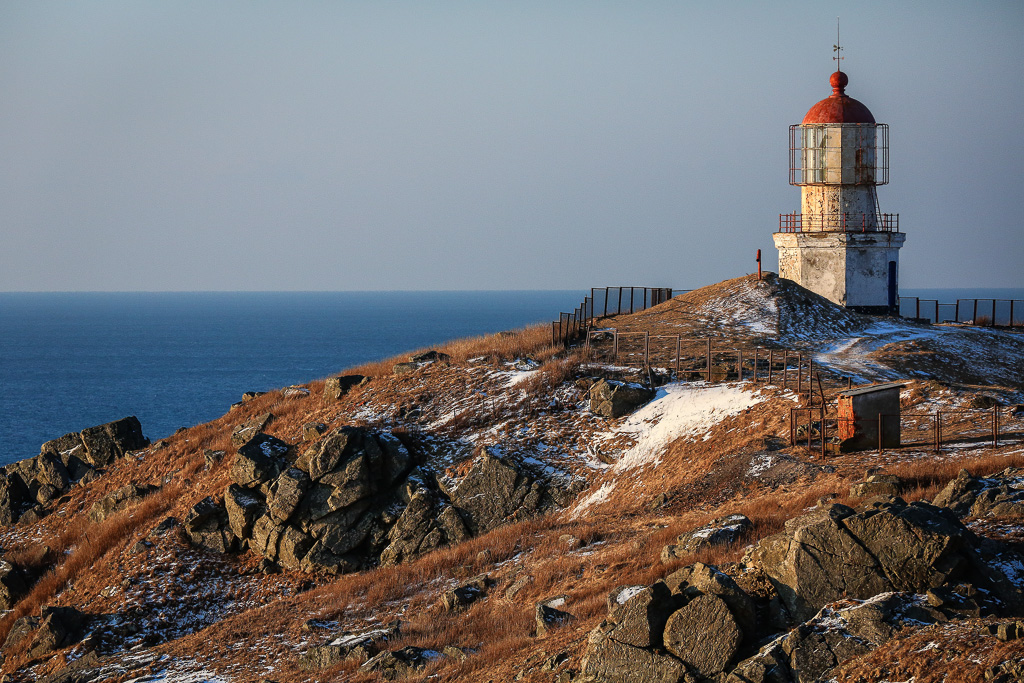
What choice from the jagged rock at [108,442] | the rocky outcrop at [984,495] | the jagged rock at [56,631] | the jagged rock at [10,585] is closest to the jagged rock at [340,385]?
the jagged rock at [108,442]

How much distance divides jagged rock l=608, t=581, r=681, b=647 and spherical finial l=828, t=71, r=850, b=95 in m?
37.4

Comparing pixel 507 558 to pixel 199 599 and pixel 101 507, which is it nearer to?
pixel 199 599

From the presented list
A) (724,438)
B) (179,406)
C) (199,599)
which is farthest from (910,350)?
(179,406)

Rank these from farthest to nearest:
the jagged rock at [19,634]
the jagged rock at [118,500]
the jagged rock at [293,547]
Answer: the jagged rock at [118,500] → the jagged rock at [293,547] → the jagged rock at [19,634]

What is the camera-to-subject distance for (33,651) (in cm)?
1998

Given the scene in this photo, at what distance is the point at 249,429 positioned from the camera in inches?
1134

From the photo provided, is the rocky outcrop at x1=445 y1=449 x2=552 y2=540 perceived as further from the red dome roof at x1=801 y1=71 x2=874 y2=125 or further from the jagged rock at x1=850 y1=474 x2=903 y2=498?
the red dome roof at x1=801 y1=71 x2=874 y2=125

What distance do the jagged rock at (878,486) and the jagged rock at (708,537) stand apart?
2.19 metres

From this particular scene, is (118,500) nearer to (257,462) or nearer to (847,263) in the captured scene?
(257,462)

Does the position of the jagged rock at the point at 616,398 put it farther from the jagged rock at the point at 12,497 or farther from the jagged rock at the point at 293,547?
the jagged rock at the point at 12,497

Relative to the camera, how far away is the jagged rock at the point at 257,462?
25000 mm

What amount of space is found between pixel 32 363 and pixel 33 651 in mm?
112583

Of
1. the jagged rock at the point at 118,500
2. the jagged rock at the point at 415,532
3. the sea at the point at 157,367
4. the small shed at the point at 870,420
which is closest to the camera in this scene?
the small shed at the point at 870,420

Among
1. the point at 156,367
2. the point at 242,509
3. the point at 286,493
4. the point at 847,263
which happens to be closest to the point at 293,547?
the point at 286,493
